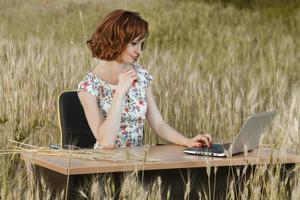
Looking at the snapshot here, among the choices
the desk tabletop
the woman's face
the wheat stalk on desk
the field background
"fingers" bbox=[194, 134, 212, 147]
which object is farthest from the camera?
the field background

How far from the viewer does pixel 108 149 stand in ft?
13.1

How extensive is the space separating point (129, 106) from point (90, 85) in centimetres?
21

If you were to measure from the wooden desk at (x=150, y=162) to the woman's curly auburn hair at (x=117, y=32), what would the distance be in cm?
45

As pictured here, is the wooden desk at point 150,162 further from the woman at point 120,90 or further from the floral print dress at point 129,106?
the floral print dress at point 129,106

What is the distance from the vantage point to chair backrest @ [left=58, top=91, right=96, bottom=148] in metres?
4.36

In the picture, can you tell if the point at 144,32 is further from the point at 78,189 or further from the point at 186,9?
the point at 186,9

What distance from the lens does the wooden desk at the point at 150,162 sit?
343cm

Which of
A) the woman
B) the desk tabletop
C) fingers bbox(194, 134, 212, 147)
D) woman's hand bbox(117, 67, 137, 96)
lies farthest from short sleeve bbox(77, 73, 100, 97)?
fingers bbox(194, 134, 212, 147)

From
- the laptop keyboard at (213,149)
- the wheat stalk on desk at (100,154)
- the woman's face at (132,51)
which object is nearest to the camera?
the wheat stalk on desk at (100,154)

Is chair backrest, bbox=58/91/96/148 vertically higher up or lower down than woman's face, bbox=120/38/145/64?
lower down

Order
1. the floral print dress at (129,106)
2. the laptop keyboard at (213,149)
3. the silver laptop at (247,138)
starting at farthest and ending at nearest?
the floral print dress at (129,106) → the laptop keyboard at (213,149) → the silver laptop at (247,138)

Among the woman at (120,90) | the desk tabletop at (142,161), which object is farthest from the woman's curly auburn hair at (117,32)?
the desk tabletop at (142,161)

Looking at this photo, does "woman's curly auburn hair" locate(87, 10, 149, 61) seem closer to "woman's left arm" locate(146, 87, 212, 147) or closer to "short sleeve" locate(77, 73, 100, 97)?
"short sleeve" locate(77, 73, 100, 97)

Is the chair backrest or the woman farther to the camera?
the chair backrest
